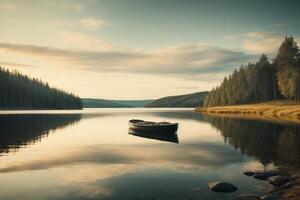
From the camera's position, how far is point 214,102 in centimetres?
17425

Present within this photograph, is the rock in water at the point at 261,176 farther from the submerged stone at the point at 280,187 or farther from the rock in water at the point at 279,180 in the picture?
the submerged stone at the point at 280,187

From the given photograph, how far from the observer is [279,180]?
65.9 ft

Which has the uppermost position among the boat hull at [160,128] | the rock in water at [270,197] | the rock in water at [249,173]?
the boat hull at [160,128]

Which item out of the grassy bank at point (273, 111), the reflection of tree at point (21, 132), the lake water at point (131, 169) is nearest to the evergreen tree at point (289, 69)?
the grassy bank at point (273, 111)

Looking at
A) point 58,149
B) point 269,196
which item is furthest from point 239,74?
point 269,196

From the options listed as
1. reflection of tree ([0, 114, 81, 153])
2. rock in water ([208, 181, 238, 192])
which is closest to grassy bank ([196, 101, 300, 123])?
reflection of tree ([0, 114, 81, 153])

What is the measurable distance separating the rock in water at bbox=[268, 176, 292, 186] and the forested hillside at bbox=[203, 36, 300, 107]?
308 ft

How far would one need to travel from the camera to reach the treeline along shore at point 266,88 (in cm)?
10688

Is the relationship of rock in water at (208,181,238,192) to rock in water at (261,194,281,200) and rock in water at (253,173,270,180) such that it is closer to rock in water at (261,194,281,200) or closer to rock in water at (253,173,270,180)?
rock in water at (261,194,281,200)

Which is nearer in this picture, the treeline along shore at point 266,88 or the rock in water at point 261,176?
the rock in water at point 261,176

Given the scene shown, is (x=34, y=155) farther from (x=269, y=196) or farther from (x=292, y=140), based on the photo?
(x=292, y=140)

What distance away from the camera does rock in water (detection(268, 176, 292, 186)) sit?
65.2ft

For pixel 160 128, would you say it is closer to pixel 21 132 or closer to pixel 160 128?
pixel 160 128

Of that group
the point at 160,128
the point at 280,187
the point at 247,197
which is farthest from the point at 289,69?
the point at 247,197
